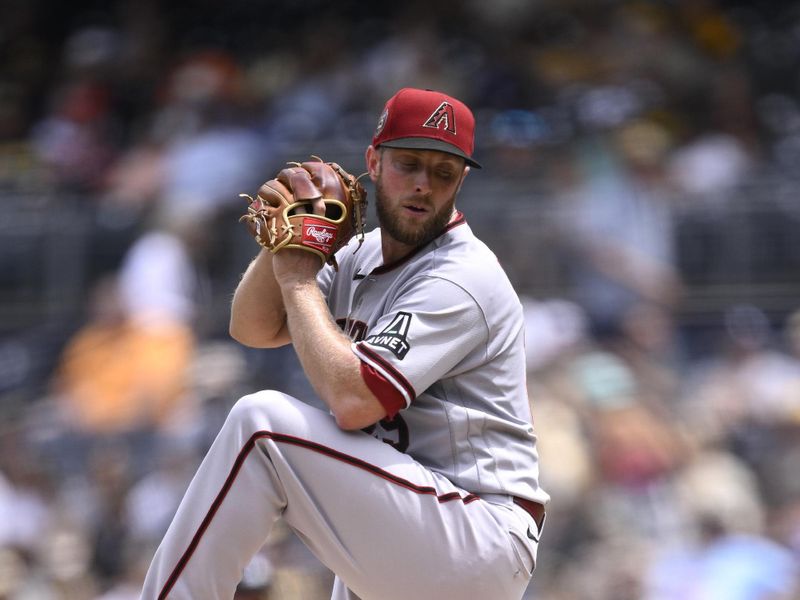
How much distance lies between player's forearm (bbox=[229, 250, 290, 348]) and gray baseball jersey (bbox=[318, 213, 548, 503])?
0.73 feet

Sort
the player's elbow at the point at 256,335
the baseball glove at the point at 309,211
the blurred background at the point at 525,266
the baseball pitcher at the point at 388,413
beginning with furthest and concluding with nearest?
the blurred background at the point at 525,266
the player's elbow at the point at 256,335
the baseball glove at the point at 309,211
the baseball pitcher at the point at 388,413

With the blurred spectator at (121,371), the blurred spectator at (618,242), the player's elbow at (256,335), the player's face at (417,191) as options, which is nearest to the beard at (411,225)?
the player's face at (417,191)

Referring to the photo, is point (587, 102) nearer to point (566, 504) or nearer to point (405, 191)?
point (566, 504)

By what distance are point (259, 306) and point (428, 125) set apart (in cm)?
62

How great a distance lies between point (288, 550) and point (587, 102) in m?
3.24

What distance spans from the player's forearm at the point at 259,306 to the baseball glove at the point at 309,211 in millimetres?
171

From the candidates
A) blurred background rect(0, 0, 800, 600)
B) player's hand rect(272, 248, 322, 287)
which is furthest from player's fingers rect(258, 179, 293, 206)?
blurred background rect(0, 0, 800, 600)

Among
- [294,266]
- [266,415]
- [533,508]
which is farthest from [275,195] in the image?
[533,508]

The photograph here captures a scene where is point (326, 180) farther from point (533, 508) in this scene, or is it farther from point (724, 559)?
point (724, 559)

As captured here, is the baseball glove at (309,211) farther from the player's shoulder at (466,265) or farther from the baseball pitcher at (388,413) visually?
the player's shoulder at (466,265)

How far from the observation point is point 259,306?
3.36 metres

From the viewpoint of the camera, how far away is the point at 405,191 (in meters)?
3.20

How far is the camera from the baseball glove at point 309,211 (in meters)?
3.09

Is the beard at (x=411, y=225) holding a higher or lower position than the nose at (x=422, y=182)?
lower
